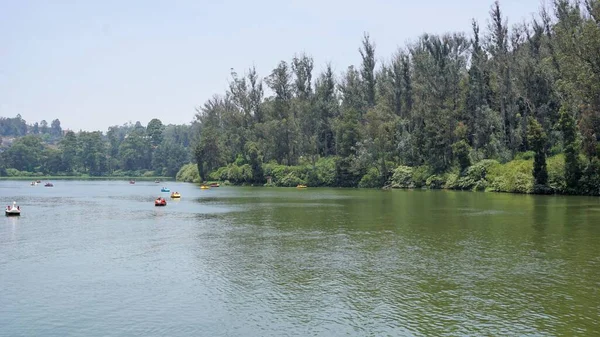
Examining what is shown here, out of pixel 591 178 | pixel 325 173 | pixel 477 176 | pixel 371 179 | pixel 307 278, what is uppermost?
pixel 325 173

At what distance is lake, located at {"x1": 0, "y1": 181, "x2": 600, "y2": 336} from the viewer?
18016 mm

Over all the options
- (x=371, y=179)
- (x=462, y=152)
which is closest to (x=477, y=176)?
(x=462, y=152)

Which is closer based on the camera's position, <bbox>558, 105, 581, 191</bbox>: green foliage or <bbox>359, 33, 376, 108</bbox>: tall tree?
<bbox>558, 105, 581, 191</bbox>: green foliage

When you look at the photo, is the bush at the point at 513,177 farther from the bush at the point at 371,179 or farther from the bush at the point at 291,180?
the bush at the point at 291,180

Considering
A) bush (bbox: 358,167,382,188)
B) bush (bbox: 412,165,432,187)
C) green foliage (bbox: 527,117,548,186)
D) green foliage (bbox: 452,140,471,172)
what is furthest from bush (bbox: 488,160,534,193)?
bush (bbox: 358,167,382,188)

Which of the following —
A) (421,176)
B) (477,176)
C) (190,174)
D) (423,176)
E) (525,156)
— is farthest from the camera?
(190,174)

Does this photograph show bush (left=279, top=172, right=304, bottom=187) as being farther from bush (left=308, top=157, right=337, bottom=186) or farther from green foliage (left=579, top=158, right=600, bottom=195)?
green foliage (left=579, top=158, right=600, bottom=195)

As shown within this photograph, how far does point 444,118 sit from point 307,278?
78.4m

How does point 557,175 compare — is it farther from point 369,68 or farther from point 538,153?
point 369,68

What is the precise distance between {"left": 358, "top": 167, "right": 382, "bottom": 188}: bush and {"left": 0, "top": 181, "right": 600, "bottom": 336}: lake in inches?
2403

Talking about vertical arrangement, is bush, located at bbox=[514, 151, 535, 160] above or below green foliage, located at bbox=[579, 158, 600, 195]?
above

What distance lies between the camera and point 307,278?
80.0 ft

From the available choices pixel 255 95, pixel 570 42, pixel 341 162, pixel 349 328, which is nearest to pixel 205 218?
pixel 349 328

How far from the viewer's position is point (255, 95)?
473ft
